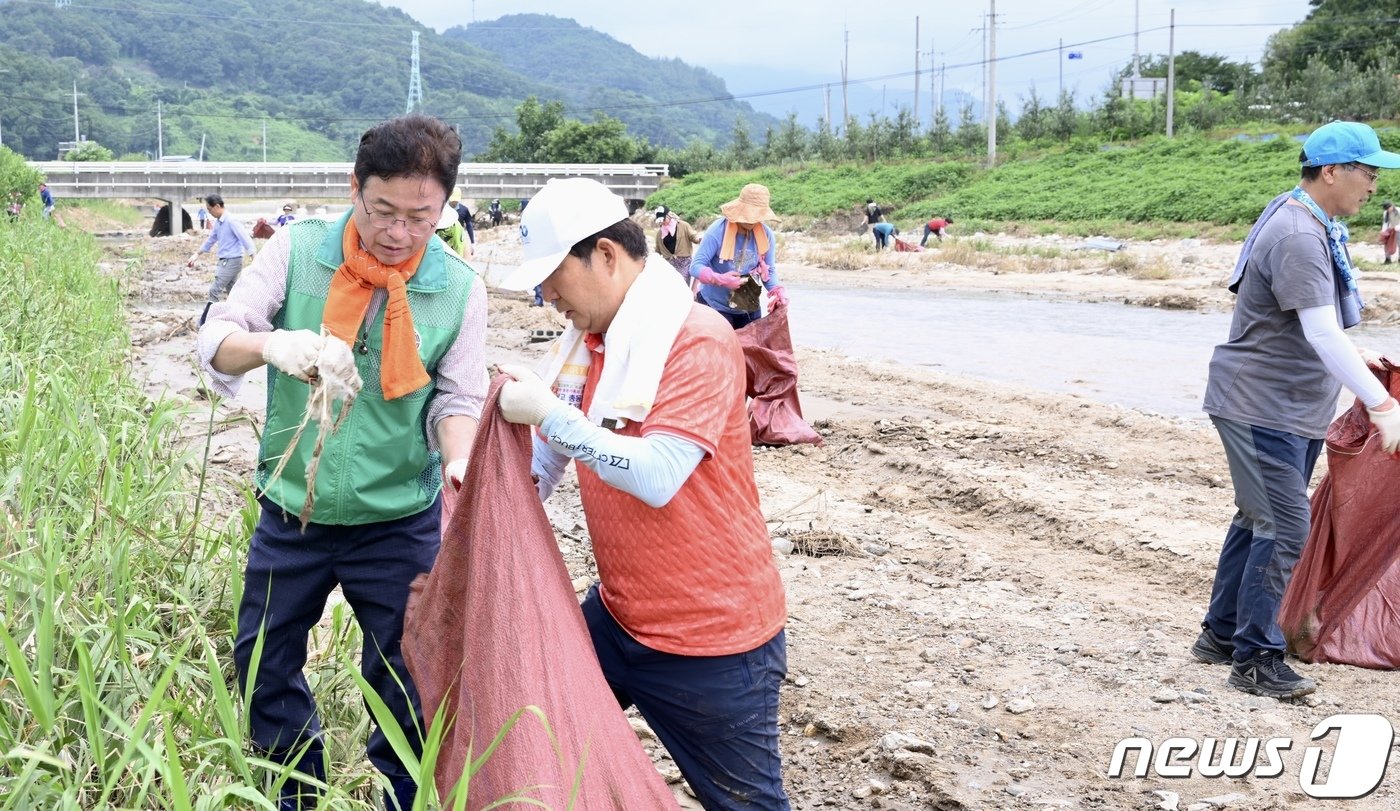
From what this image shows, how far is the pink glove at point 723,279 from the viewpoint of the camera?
7.80 m

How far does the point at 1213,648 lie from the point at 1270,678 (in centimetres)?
34

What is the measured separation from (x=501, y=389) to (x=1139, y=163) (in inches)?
1416

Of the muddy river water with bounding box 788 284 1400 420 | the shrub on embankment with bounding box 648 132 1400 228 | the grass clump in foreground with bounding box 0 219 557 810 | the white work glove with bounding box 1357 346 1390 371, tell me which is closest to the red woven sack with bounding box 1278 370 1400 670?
the white work glove with bounding box 1357 346 1390 371

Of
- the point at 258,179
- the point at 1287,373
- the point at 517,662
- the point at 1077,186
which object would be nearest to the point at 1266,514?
the point at 1287,373

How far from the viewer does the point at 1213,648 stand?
179 inches

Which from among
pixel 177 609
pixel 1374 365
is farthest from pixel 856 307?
pixel 177 609

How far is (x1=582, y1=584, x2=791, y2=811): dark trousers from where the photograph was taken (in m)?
2.38

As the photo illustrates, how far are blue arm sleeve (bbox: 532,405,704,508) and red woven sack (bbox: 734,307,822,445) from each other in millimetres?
5765

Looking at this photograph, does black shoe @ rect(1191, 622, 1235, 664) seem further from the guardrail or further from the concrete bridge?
the guardrail

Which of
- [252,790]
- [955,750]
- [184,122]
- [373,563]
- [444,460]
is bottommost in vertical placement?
[955,750]

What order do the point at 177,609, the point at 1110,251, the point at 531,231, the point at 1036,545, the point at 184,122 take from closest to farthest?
the point at 531,231
the point at 177,609
the point at 1036,545
the point at 1110,251
the point at 184,122

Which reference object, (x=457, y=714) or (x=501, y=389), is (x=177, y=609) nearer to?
(x=457, y=714)

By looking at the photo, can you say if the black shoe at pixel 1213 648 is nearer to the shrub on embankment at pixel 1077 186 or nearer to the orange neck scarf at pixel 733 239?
the orange neck scarf at pixel 733 239

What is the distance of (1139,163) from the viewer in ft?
116
